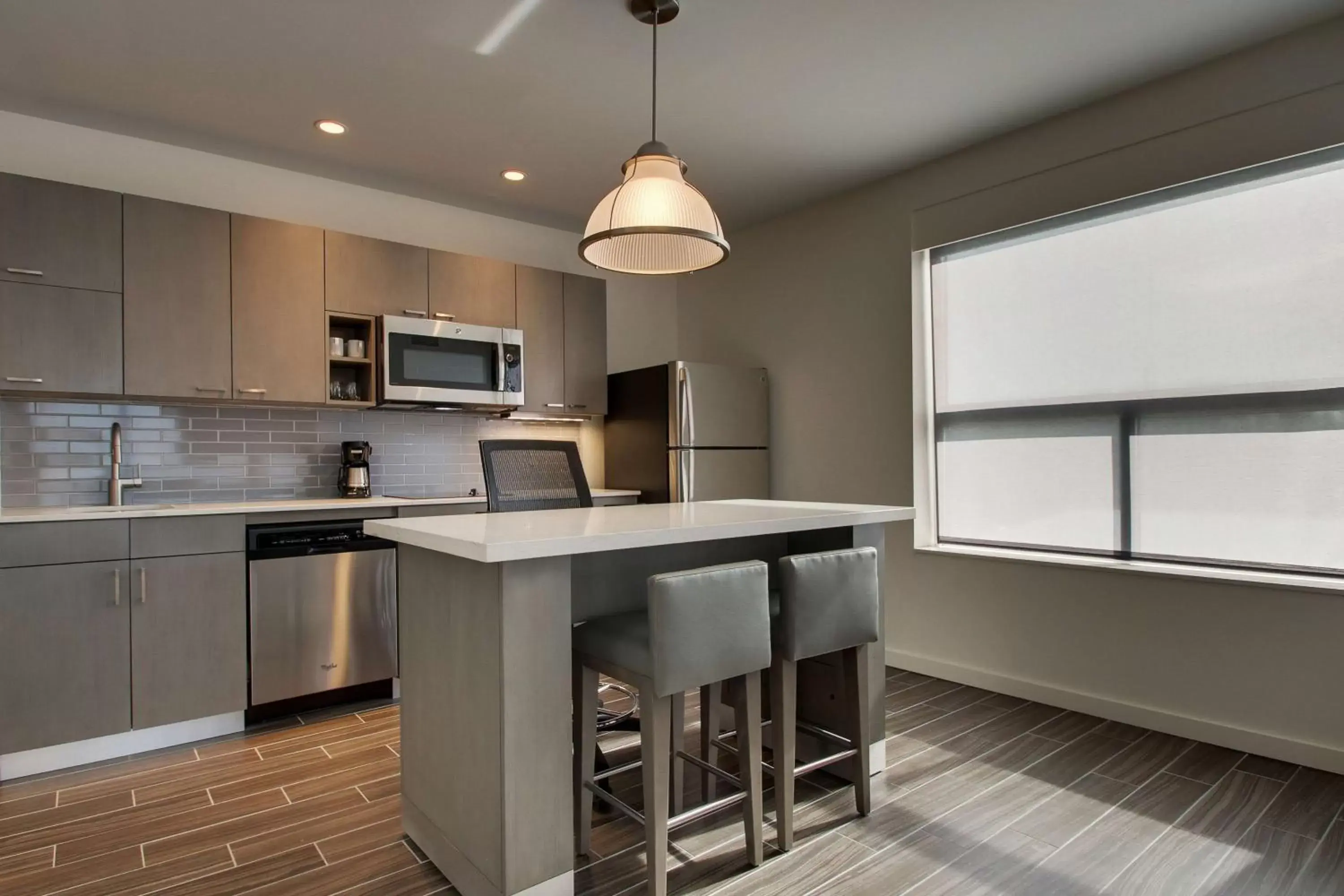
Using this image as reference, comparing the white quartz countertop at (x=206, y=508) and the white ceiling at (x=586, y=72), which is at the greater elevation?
the white ceiling at (x=586, y=72)

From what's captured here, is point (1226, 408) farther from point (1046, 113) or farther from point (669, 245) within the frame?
point (669, 245)

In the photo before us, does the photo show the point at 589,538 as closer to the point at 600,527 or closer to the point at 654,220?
the point at 600,527

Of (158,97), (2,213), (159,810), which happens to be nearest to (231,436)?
(2,213)

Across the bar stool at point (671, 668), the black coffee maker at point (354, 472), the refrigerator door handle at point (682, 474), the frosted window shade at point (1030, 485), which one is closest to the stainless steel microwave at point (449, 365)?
the black coffee maker at point (354, 472)

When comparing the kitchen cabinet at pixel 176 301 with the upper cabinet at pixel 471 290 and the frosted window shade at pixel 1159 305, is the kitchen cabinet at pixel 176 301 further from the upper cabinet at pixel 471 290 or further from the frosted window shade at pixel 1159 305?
the frosted window shade at pixel 1159 305

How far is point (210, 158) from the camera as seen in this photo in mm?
3475

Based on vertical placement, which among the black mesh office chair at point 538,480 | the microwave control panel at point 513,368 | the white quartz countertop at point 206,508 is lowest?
the white quartz countertop at point 206,508

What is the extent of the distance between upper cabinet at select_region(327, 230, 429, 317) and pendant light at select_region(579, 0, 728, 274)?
5.45 feet

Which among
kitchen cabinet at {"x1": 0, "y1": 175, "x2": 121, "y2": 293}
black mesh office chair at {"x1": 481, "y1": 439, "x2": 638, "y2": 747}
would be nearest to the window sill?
black mesh office chair at {"x1": 481, "y1": 439, "x2": 638, "y2": 747}

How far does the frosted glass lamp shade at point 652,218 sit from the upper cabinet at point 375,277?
1.68m

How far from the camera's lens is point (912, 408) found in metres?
3.78

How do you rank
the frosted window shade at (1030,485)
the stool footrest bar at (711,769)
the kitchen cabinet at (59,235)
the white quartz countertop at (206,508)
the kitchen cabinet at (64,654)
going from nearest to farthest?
the stool footrest bar at (711,769)
the kitchen cabinet at (64,654)
the white quartz countertop at (206,508)
the kitchen cabinet at (59,235)
the frosted window shade at (1030,485)

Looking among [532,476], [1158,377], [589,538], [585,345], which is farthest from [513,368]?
[1158,377]

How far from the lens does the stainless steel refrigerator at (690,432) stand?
4215 mm
